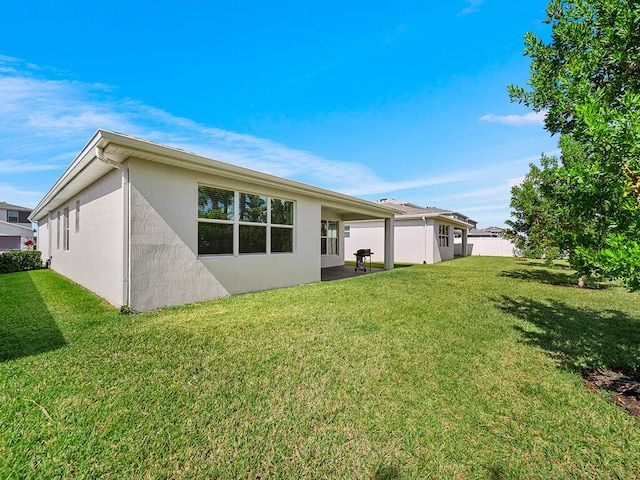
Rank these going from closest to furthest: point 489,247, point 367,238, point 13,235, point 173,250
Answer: point 173,250 → point 367,238 → point 13,235 → point 489,247

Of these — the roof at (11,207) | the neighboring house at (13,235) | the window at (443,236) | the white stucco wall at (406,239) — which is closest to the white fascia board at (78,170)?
the white stucco wall at (406,239)

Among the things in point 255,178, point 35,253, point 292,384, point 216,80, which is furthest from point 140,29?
point 35,253

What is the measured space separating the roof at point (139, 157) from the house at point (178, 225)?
19mm

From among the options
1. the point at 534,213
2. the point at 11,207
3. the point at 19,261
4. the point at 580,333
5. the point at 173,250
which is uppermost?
the point at 11,207

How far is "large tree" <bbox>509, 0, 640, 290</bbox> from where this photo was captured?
2620 millimetres

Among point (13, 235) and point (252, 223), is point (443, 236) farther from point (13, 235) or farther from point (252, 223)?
point (13, 235)

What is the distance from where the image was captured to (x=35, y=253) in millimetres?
14266

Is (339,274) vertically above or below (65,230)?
below

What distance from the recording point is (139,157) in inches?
218

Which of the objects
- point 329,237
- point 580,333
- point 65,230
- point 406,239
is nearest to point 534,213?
point 580,333

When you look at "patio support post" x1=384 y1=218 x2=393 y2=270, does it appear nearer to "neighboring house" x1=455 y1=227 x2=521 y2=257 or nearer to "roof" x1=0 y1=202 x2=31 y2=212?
"neighboring house" x1=455 y1=227 x2=521 y2=257

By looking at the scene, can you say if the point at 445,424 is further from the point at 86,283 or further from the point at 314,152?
the point at 314,152

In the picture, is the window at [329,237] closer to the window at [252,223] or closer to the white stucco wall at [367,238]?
the white stucco wall at [367,238]

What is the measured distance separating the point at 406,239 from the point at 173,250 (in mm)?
16116
